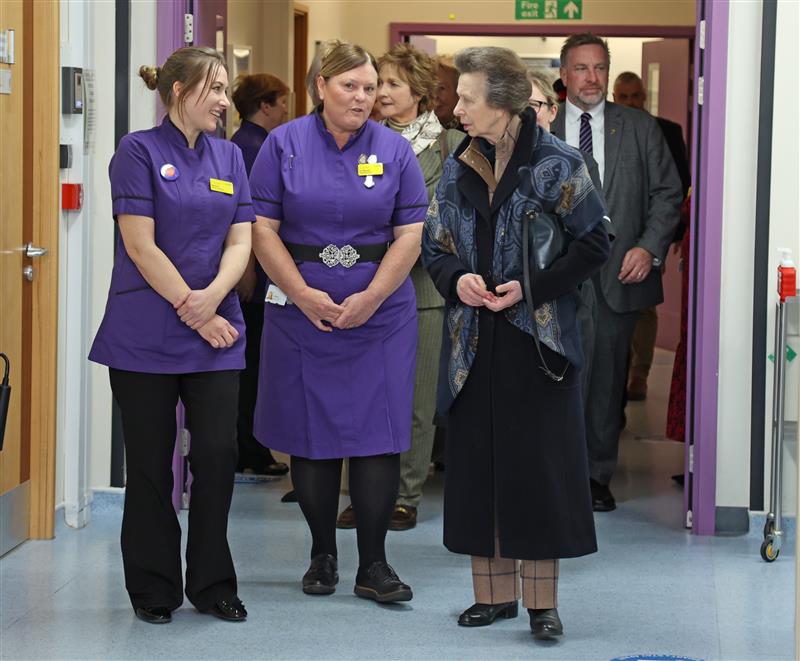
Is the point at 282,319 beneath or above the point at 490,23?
beneath

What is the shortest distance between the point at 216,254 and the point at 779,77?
86.2 inches

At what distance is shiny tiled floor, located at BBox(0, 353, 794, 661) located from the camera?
3.69m

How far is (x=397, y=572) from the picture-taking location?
445 centimetres

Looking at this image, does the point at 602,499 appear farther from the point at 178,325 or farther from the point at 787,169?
the point at 178,325

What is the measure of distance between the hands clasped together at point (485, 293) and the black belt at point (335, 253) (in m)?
0.53

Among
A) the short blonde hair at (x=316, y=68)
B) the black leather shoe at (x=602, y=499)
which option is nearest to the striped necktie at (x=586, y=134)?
the black leather shoe at (x=602, y=499)

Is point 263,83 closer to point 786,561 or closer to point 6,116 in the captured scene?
point 6,116

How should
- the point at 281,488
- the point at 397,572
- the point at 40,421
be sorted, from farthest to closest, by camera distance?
the point at 281,488, the point at 40,421, the point at 397,572

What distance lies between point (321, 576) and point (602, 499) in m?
1.60

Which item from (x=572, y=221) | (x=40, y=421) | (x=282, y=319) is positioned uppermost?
(x=572, y=221)

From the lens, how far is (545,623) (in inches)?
147

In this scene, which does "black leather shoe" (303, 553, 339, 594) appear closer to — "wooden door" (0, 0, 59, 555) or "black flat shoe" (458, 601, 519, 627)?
"black flat shoe" (458, 601, 519, 627)

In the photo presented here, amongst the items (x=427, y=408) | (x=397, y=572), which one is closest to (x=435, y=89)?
(x=427, y=408)

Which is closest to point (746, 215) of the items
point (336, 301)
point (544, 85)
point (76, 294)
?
point (544, 85)
